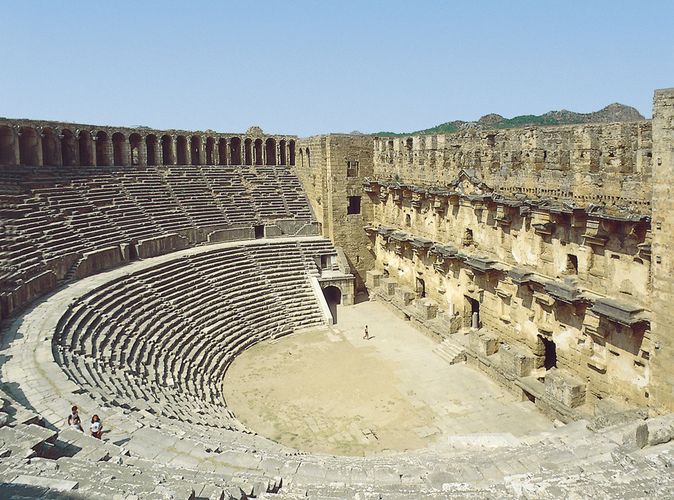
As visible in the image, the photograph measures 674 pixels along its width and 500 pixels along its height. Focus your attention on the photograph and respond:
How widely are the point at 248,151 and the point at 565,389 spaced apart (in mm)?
22861

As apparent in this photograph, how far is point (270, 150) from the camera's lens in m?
33.2

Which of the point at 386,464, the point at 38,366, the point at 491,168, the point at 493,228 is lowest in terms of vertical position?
the point at 386,464

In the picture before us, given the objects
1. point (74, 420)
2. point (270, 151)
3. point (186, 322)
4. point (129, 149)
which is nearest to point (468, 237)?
point (186, 322)

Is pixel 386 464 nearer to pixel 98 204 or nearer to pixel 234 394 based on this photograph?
pixel 234 394

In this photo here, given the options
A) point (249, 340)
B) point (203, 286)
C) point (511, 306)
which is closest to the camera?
point (511, 306)

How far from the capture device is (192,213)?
2725 cm

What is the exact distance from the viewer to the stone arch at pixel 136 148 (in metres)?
28.6

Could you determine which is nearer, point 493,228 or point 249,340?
point 493,228

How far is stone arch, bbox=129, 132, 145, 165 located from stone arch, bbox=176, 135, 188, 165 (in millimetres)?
2057

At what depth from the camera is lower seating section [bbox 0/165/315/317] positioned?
1878cm

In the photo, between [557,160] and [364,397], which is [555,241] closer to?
[557,160]

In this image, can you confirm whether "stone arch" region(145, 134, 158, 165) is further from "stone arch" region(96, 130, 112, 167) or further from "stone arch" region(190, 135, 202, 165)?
"stone arch" region(96, 130, 112, 167)

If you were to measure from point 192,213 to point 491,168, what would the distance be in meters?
14.9

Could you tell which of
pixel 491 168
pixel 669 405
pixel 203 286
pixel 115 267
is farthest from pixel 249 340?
pixel 669 405
